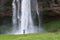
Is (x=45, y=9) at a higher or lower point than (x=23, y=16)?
higher

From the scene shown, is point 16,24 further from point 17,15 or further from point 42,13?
point 42,13

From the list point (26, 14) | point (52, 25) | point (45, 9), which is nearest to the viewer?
point (52, 25)

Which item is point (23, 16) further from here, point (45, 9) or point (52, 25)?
point (52, 25)

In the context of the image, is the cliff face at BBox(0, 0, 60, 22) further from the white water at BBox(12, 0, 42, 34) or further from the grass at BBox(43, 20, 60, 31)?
the grass at BBox(43, 20, 60, 31)

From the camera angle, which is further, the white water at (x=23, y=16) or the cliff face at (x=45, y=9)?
the cliff face at (x=45, y=9)

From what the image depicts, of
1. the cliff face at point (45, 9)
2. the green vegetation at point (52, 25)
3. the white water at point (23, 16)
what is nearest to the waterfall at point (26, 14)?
the white water at point (23, 16)

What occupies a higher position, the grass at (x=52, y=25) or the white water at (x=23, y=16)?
the white water at (x=23, y=16)

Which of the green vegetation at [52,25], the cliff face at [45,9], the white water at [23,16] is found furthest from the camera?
the cliff face at [45,9]

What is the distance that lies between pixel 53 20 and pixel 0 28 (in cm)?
645

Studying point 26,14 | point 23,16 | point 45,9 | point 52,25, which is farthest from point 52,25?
point 23,16

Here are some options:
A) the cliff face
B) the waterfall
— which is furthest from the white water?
the cliff face

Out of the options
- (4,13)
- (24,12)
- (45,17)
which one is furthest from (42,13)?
(4,13)

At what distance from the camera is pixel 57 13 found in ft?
82.9

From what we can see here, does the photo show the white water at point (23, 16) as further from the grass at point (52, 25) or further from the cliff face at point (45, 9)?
the grass at point (52, 25)
